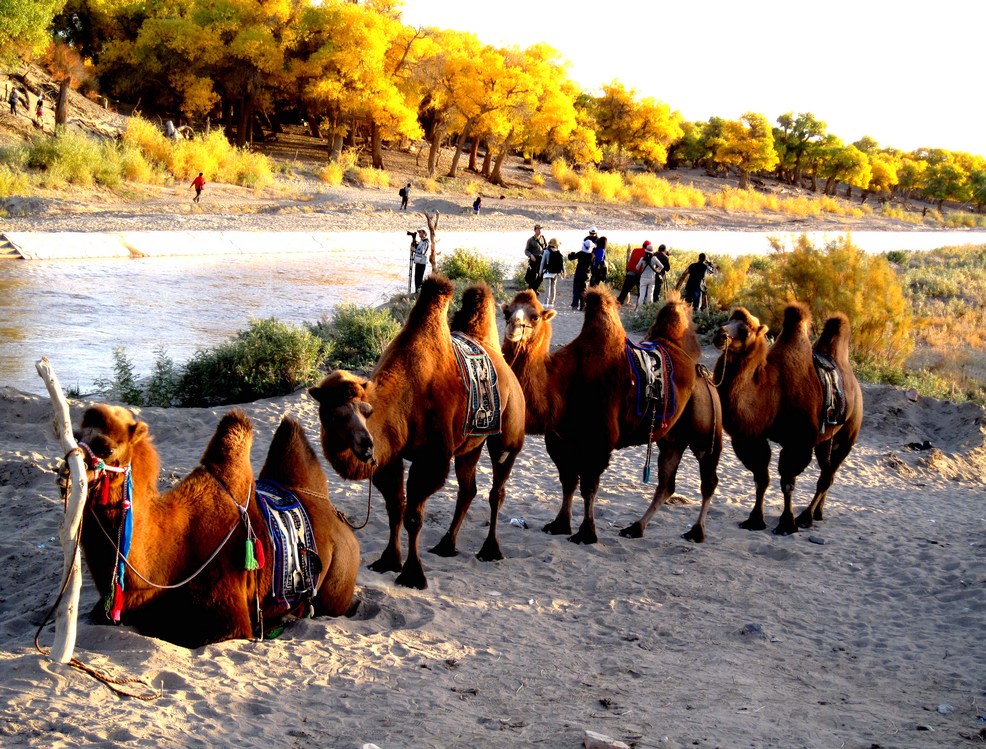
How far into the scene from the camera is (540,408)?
8844 millimetres

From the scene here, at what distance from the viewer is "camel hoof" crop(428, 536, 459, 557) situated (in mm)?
8391

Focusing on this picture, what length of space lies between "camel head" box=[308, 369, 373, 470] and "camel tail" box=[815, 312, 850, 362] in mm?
6142

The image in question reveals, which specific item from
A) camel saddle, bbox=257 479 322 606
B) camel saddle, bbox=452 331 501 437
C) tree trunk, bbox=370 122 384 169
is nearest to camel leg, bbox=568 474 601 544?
camel saddle, bbox=452 331 501 437

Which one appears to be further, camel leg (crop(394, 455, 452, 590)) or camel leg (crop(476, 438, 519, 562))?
camel leg (crop(476, 438, 519, 562))

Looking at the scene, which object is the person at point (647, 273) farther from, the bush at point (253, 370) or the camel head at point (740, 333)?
the camel head at point (740, 333)

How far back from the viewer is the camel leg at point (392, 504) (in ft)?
24.2

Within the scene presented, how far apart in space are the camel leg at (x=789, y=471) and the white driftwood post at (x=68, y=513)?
706 centimetres

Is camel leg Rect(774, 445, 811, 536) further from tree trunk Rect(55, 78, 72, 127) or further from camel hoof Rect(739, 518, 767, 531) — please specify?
tree trunk Rect(55, 78, 72, 127)

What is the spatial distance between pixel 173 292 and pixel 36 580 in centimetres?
1687

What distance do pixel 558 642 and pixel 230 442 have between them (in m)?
2.46

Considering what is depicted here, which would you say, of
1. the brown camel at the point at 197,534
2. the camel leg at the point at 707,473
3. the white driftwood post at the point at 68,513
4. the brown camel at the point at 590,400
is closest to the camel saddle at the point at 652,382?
the brown camel at the point at 590,400

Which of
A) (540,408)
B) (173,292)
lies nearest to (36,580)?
(540,408)

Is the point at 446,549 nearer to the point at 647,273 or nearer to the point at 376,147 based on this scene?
the point at 647,273

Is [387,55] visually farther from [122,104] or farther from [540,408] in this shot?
[540,408]
